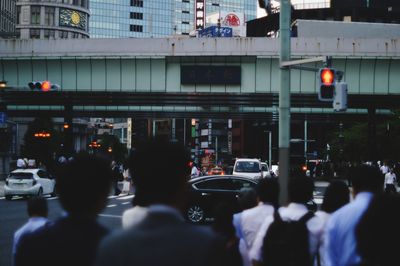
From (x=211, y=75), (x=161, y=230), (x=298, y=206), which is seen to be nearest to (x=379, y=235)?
(x=161, y=230)

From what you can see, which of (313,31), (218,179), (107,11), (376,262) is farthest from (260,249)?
(107,11)

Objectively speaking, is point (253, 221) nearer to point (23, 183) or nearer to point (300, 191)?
point (300, 191)

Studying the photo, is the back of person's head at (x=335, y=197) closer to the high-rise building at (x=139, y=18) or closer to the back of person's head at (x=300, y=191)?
the back of person's head at (x=300, y=191)

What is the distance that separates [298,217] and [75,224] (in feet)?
10.7

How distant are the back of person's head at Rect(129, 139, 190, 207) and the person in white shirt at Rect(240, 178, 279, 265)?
146 inches

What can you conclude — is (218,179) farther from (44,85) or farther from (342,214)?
(342,214)

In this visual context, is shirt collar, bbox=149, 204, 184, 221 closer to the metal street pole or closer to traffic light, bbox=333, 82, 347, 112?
the metal street pole

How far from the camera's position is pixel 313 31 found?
174ft

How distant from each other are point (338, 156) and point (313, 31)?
21052 millimetres

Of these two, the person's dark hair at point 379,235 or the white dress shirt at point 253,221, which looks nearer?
the person's dark hair at point 379,235

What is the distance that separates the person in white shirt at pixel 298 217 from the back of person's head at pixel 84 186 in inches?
109

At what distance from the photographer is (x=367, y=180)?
18.9 ft

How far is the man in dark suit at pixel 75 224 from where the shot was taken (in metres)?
3.48

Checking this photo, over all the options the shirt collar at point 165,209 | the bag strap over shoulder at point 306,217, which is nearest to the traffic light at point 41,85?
the bag strap over shoulder at point 306,217
